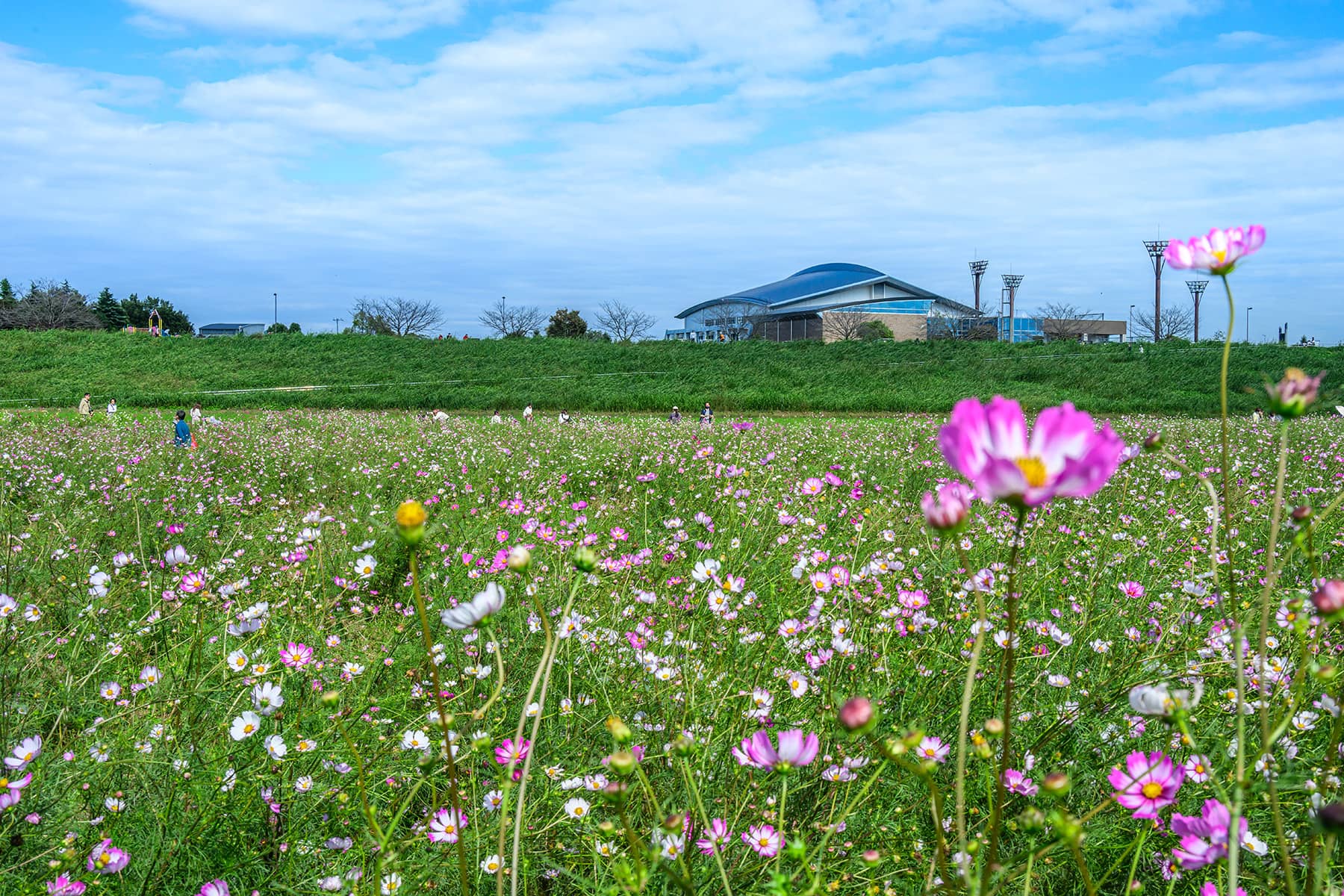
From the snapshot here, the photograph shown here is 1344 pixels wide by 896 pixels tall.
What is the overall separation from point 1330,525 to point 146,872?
492 cm

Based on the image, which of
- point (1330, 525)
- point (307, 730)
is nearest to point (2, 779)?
point (307, 730)

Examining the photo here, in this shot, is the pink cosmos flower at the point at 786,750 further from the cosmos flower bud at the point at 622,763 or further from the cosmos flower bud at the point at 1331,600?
the cosmos flower bud at the point at 1331,600

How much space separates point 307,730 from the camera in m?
2.00

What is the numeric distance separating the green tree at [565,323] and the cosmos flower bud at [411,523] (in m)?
53.7

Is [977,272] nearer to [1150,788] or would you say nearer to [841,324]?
[841,324]

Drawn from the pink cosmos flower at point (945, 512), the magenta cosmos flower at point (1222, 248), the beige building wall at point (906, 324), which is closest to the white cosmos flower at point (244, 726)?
the pink cosmos flower at point (945, 512)

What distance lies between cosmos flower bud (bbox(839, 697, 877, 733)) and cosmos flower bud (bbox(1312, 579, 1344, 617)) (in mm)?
380

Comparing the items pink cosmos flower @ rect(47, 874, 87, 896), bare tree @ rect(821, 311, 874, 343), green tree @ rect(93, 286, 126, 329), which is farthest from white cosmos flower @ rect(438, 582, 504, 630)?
green tree @ rect(93, 286, 126, 329)

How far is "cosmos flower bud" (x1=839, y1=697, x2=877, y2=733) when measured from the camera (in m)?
0.62

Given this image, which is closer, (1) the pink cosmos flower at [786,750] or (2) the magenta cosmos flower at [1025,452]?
(2) the magenta cosmos flower at [1025,452]

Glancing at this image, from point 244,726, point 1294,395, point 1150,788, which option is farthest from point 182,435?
point 1294,395

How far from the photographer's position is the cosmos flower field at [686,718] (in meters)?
0.95

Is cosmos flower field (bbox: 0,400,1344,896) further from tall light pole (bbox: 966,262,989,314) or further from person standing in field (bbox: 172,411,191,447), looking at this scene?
tall light pole (bbox: 966,262,989,314)

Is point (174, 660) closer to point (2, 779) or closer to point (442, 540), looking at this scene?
point (2, 779)
